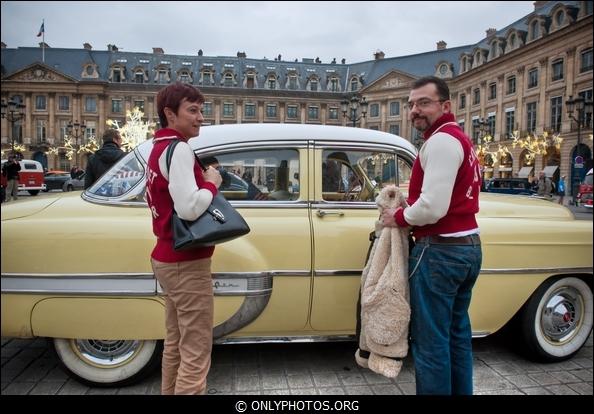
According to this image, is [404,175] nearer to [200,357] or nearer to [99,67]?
[200,357]

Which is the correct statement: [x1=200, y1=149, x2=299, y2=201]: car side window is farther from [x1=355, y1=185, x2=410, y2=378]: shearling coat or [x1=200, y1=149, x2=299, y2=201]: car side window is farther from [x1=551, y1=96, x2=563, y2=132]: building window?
[x1=551, y1=96, x2=563, y2=132]: building window

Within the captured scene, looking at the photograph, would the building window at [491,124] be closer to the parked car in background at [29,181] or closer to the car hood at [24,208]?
the parked car in background at [29,181]

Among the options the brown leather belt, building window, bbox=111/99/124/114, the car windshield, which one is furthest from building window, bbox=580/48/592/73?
building window, bbox=111/99/124/114

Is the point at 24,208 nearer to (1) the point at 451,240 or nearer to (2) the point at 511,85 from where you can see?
(1) the point at 451,240

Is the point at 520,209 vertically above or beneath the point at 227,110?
beneath

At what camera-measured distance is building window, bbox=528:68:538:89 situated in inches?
1404

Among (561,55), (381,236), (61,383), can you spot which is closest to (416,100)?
(381,236)

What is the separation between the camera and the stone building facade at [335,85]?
1283 inches

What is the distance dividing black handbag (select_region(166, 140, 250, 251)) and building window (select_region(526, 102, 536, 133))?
43.6 m

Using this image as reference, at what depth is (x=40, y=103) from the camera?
54281mm

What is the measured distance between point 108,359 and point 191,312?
1.29 metres

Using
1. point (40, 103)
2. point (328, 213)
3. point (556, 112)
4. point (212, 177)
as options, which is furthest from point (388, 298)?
point (40, 103)

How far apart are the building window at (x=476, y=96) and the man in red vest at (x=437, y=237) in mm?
41984
